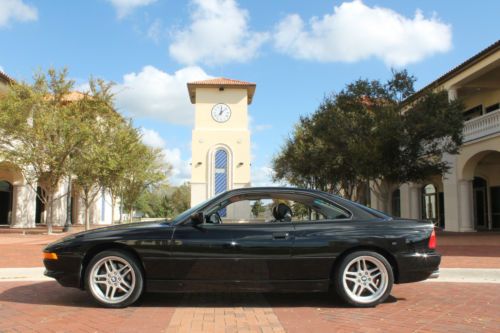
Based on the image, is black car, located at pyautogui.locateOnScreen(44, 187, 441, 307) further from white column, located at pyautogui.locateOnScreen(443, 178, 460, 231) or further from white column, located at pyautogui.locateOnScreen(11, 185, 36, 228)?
white column, located at pyautogui.locateOnScreen(11, 185, 36, 228)

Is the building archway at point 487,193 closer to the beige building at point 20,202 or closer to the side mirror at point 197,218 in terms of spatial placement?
the beige building at point 20,202

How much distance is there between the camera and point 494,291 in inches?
281

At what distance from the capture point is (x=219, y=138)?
43.8 m

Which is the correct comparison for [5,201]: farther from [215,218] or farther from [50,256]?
[215,218]

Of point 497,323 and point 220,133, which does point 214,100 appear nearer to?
point 220,133

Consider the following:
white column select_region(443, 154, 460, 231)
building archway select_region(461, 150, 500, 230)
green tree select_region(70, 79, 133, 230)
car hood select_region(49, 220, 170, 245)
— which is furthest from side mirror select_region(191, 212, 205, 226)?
building archway select_region(461, 150, 500, 230)

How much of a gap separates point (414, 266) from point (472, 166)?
1970 cm

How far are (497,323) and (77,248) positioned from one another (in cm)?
490

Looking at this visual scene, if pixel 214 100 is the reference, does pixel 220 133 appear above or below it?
below

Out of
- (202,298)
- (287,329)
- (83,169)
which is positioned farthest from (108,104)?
(287,329)

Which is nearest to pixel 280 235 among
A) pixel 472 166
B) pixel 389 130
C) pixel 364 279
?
pixel 364 279

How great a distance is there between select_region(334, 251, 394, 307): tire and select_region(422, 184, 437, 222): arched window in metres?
26.0

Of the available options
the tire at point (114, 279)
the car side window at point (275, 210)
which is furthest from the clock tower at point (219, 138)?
the tire at point (114, 279)

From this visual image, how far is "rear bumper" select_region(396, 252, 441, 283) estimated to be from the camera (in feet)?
19.6
